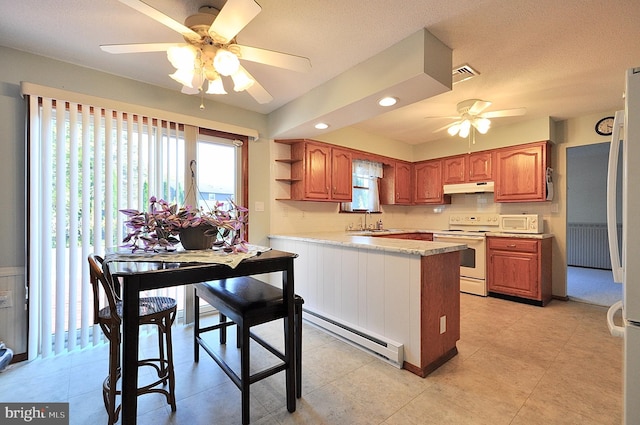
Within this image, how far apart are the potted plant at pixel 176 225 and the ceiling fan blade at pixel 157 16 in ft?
3.00

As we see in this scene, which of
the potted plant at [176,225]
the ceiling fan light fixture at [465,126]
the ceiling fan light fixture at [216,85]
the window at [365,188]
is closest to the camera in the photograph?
the potted plant at [176,225]

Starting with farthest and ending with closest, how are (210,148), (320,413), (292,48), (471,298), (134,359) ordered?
(471,298), (210,148), (292,48), (320,413), (134,359)

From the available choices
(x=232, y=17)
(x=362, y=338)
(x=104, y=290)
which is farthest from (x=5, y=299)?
(x=362, y=338)

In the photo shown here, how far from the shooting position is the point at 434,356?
2.08 m

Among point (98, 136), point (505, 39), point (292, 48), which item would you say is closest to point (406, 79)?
point (505, 39)

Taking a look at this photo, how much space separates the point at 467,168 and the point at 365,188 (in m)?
1.65

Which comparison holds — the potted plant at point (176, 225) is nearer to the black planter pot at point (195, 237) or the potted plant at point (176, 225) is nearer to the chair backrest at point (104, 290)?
the black planter pot at point (195, 237)

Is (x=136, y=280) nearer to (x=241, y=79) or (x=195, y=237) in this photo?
(x=195, y=237)

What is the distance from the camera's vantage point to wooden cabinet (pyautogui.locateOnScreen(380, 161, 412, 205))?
4.91 meters

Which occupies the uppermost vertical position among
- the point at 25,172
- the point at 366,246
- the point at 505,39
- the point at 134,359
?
the point at 505,39

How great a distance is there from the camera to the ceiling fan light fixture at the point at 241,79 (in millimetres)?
1782

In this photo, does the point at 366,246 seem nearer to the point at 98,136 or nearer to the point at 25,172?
the point at 98,136

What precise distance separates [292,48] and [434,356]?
2560 mm

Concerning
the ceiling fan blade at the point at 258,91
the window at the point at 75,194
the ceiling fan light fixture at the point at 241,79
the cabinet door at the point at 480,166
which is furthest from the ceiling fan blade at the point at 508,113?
the window at the point at 75,194
